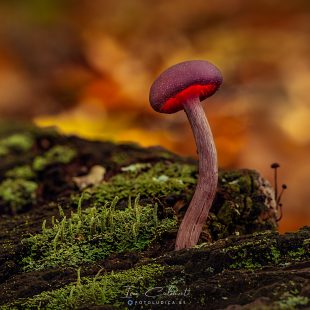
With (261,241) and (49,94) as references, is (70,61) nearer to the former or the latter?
(49,94)

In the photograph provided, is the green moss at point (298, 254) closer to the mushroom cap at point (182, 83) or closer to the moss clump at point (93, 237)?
the moss clump at point (93, 237)

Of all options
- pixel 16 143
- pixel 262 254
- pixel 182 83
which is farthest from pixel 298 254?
pixel 16 143

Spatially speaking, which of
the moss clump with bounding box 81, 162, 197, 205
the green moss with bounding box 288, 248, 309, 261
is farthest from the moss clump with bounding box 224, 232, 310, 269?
the moss clump with bounding box 81, 162, 197, 205

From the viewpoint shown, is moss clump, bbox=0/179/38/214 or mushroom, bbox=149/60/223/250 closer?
mushroom, bbox=149/60/223/250

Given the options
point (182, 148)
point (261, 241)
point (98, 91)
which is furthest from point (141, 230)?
point (98, 91)

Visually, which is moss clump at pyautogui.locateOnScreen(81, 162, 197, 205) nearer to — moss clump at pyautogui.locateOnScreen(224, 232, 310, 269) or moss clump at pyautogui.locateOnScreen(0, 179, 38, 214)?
moss clump at pyautogui.locateOnScreen(0, 179, 38, 214)

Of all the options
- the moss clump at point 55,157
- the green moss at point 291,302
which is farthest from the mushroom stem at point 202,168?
the moss clump at point 55,157
